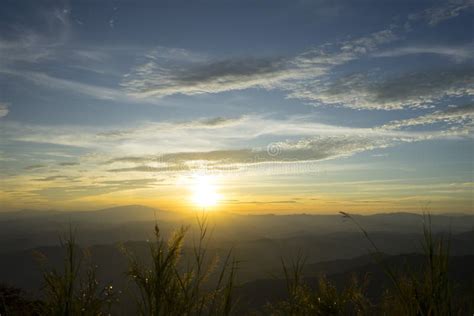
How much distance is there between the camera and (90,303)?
13.4 feet

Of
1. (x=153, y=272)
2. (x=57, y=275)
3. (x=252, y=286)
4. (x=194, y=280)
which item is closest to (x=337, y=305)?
(x=194, y=280)

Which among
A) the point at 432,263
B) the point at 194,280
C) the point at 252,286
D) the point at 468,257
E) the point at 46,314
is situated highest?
the point at 432,263

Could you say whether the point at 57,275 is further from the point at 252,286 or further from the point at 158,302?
the point at 252,286

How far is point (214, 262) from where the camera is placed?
4270mm

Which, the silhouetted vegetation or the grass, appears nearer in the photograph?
the silhouetted vegetation

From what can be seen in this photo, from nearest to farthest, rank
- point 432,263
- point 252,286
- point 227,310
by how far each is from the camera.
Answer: point 432,263 < point 227,310 < point 252,286

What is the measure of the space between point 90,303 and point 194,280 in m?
1.06

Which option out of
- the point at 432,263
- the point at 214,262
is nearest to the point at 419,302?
the point at 432,263

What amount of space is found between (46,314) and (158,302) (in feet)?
3.55

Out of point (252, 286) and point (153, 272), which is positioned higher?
point (153, 272)

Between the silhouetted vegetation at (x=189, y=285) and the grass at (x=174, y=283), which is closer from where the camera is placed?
the silhouetted vegetation at (x=189, y=285)

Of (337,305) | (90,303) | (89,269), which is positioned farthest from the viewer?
(337,305)

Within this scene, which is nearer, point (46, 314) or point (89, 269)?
point (46, 314)

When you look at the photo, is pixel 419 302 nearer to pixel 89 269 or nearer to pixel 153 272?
pixel 153 272
